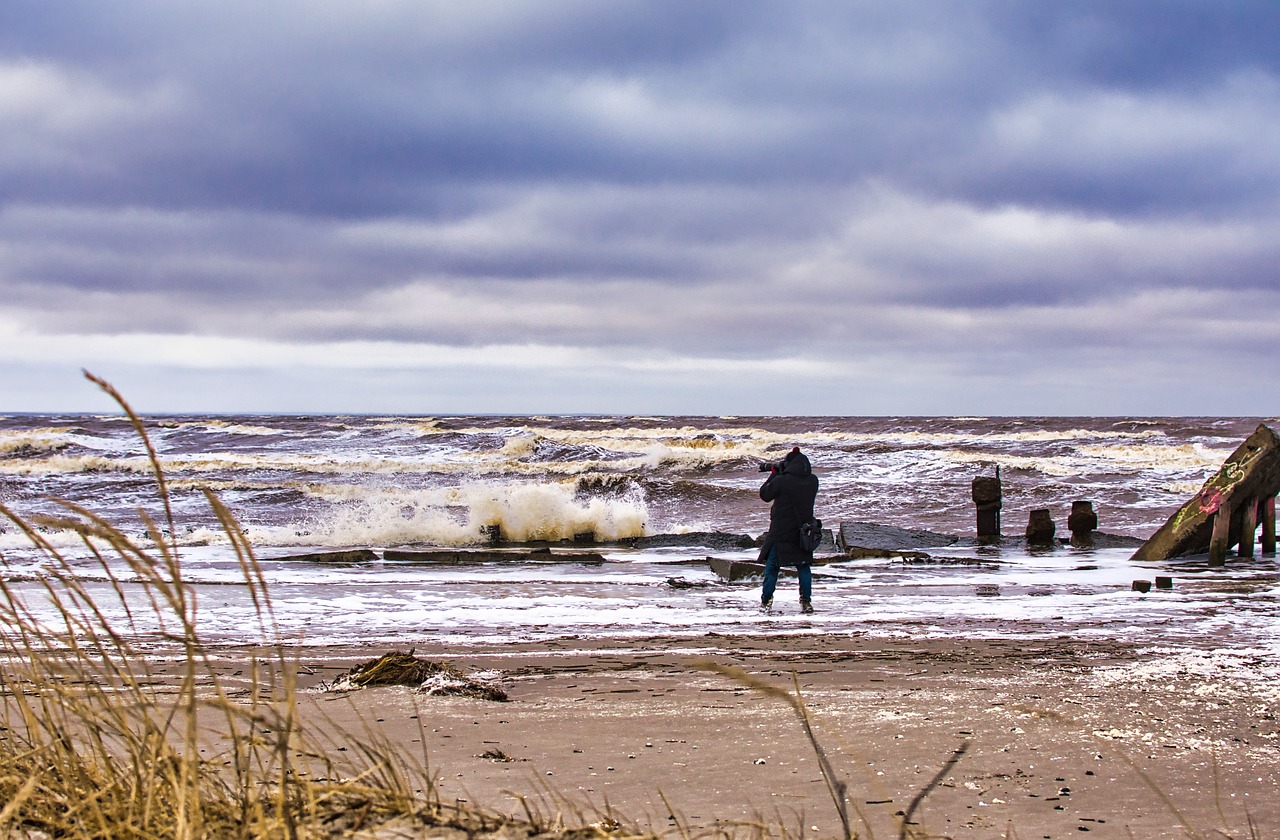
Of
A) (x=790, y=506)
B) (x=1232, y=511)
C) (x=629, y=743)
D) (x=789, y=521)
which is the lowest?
(x=629, y=743)

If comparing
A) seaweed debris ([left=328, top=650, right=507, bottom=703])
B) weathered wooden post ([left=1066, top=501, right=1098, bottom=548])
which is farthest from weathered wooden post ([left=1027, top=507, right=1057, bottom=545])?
seaweed debris ([left=328, top=650, right=507, bottom=703])

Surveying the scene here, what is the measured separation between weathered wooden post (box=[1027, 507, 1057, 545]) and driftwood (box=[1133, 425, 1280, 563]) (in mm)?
1995

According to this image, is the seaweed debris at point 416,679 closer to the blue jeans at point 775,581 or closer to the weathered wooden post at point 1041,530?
the blue jeans at point 775,581

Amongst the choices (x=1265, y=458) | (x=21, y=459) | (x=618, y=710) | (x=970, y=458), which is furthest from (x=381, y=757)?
(x=21, y=459)

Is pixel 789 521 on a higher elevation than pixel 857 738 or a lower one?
higher

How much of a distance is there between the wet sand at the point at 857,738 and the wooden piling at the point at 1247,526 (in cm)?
818

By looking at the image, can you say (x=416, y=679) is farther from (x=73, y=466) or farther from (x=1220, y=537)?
(x=73, y=466)

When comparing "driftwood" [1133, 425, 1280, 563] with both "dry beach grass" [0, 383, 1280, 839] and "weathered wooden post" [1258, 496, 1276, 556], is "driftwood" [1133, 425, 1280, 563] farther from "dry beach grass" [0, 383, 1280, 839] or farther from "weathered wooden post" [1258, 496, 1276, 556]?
"dry beach grass" [0, 383, 1280, 839]

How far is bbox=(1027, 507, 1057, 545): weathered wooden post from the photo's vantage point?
55.1 ft

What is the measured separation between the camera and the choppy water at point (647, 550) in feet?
31.2

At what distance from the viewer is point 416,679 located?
6.19 metres

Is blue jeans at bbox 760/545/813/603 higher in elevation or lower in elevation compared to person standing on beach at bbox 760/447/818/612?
lower

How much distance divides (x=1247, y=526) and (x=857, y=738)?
38.4 feet

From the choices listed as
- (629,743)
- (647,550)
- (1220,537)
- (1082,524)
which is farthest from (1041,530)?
(629,743)
